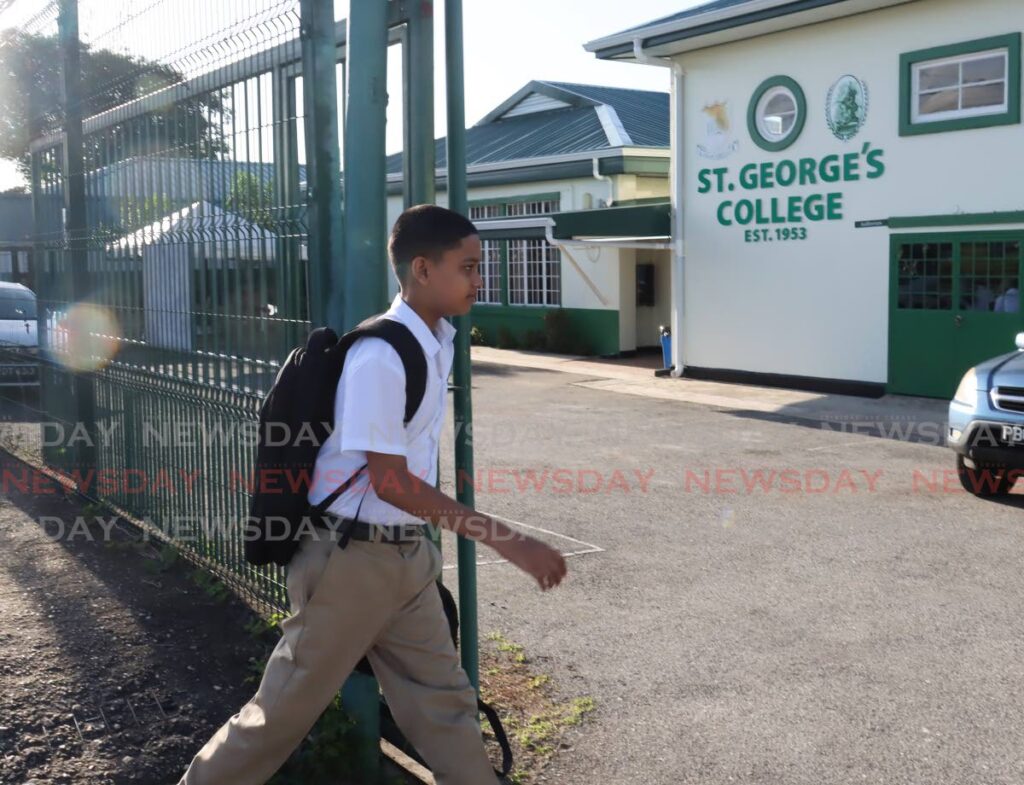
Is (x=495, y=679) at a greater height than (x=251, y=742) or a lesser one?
lesser

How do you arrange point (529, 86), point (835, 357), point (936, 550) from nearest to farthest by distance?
1. point (936, 550)
2. point (835, 357)
3. point (529, 86)

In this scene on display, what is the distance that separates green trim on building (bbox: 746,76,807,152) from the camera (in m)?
16.8

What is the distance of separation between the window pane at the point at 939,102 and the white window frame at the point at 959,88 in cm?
3

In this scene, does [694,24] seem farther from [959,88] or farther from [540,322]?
[540,322]

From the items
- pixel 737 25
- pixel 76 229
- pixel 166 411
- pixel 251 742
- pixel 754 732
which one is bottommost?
pixel 754 732

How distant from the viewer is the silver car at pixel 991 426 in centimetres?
860

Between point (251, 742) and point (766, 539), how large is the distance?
5071 millimetres

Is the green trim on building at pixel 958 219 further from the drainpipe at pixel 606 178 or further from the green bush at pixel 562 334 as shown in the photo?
the green bush at pixel 562 334

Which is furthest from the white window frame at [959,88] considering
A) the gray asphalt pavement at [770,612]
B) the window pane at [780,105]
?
the gray asphalt pavement at [770,612]

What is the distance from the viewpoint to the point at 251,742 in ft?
10.8

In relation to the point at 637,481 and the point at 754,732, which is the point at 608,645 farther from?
the point at 637,481

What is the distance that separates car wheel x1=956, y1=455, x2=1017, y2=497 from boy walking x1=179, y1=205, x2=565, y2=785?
22.4 ft

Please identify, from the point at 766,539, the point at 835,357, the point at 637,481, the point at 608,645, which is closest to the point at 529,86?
the point at 835,357

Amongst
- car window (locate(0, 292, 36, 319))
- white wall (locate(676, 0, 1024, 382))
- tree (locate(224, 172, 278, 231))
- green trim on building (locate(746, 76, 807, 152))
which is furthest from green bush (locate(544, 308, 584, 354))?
tree (locate(224, 172, 278, 231))
